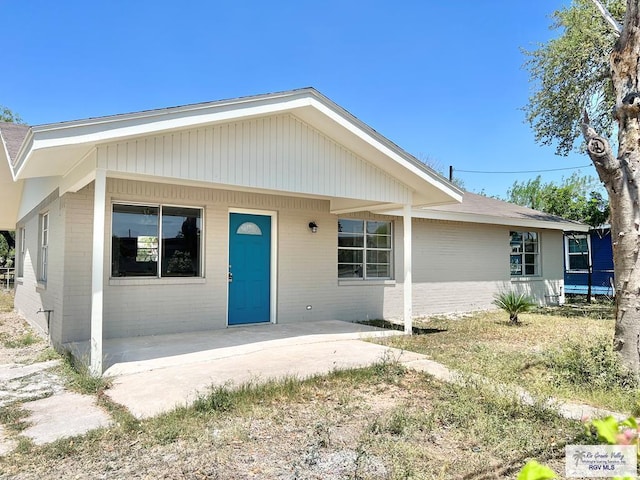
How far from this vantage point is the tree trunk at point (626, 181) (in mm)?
5191

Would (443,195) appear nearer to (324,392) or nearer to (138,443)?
(324,392)

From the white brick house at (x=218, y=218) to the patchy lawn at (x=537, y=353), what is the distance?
3.97ft

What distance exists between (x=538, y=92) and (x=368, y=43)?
6.16 metres

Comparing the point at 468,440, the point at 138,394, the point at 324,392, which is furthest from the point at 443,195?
the point at 138,394

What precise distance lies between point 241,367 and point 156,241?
3314 millimetres

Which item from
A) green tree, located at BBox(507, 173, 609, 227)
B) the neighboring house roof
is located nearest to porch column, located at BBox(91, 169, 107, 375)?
the neighboring house roof

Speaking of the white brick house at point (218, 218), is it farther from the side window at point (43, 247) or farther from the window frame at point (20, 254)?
the window frame at point (20, 254)

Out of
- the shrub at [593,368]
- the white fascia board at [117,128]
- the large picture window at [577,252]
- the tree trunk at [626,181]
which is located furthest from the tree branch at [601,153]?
the large picture window at [577,252]

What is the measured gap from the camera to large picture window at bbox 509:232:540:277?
14.5 metres

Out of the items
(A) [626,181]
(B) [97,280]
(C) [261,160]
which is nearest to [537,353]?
(A) [626,181]

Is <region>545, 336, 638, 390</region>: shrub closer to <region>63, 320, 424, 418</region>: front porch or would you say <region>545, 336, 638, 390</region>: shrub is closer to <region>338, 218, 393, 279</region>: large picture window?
<region>63, 320, 424, 418</region>: front porch

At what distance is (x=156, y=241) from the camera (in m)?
8.09

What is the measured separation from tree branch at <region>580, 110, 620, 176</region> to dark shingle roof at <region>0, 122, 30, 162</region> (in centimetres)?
838

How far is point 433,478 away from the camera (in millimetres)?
3016
